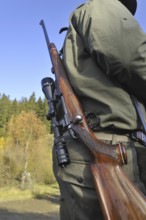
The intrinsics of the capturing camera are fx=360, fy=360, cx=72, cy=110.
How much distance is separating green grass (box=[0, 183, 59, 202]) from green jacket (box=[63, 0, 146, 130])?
1365 inches

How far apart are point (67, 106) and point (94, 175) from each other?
58 centimetres

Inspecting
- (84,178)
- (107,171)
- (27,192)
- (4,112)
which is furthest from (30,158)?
(107,171)

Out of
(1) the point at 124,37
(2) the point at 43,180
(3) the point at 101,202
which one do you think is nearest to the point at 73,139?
(3) the point at 101,202

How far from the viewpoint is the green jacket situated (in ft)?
7.49

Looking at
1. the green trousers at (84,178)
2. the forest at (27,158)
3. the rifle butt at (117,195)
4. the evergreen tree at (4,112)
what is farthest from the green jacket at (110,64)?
the evergreen tree at (4,112)

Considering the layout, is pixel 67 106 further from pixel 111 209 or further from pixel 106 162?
pixel 111 209

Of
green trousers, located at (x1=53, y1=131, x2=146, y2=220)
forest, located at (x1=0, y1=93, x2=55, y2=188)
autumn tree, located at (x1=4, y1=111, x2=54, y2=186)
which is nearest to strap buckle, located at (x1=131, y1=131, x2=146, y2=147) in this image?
green trousers, located at (x1=53, y1=131, x2=146, y2=220)

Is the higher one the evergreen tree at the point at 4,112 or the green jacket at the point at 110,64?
the evergreen tree at the point at 4,112

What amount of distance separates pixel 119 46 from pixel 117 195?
93 cm

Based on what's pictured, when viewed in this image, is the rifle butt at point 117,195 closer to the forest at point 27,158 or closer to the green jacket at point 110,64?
the green jacket at point 110,64

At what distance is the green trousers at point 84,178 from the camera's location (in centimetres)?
224

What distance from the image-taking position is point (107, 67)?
7.66 feet

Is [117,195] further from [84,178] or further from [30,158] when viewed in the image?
[30,158]

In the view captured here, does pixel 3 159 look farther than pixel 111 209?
Yes
